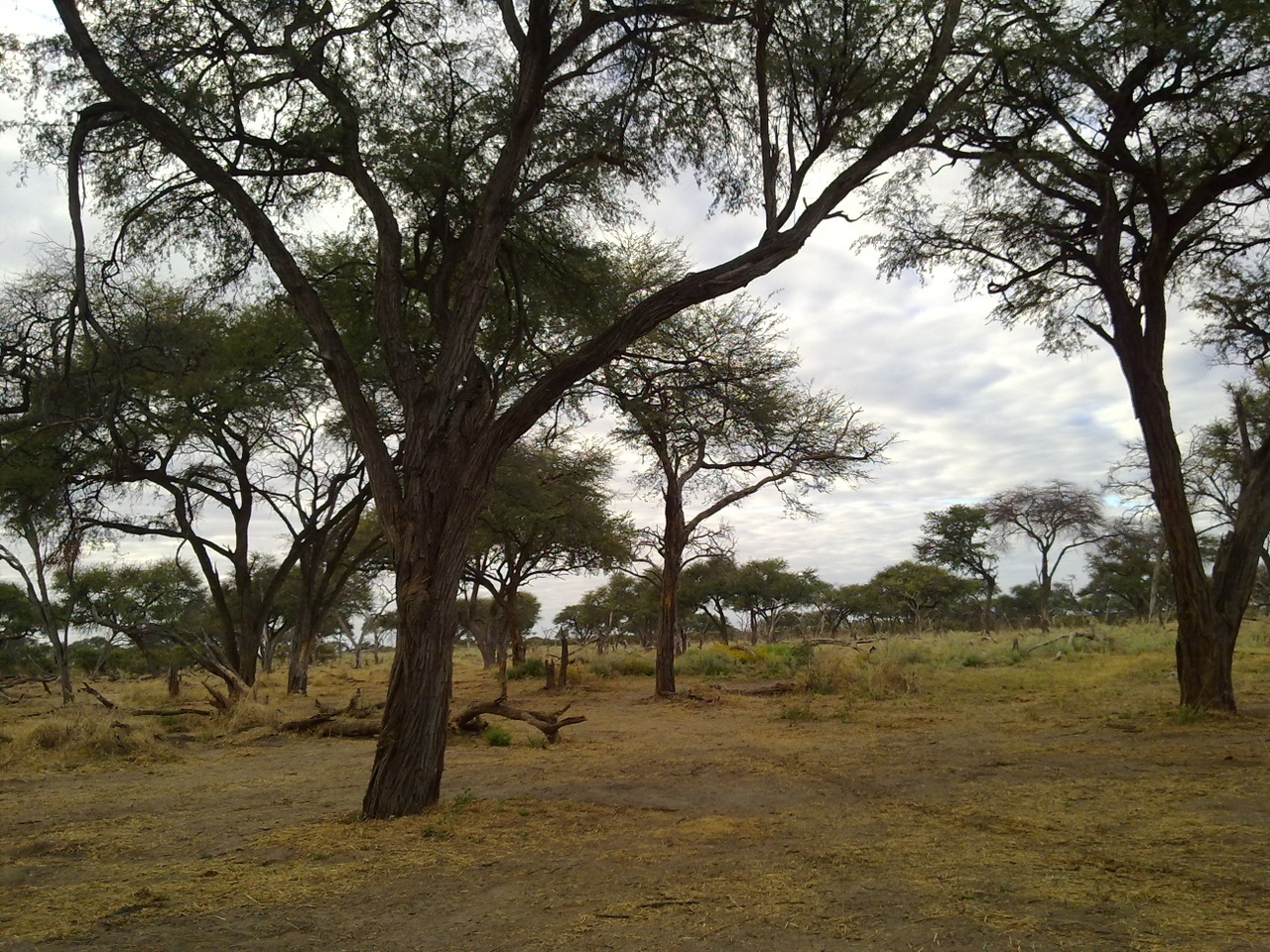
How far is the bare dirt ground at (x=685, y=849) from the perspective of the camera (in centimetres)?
329

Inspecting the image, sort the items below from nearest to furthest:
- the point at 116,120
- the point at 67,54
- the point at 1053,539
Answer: the point at 116,120 < the point at 67,54 < the point at 1053,539

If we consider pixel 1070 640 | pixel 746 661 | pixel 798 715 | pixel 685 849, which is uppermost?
pixel 1070 640

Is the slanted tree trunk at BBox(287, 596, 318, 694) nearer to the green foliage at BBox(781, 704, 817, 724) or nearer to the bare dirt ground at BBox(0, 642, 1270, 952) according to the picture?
the bare dirt ground at BBox(0, 642, 1270, 952)

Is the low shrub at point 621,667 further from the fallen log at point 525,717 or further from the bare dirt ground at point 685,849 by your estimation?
the bare dirt ground at point 685,849

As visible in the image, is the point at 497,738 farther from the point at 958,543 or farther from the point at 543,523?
the point at 958,543

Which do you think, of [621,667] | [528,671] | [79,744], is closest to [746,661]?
[621,667]

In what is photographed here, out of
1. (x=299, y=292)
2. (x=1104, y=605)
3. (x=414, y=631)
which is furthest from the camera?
(x=1104, y=605)

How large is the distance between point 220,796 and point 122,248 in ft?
16.2

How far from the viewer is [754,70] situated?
7.32 metres

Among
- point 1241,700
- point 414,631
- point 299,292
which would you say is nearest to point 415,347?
point 299,292

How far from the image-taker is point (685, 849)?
460 centimetres

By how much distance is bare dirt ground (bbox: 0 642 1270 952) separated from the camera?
329cm

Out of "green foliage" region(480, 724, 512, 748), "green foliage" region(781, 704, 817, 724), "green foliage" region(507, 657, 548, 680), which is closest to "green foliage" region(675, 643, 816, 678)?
"green foliage" region(507, 657, 548, 680)

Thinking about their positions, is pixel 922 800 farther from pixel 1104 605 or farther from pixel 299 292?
pixel 1104 605
